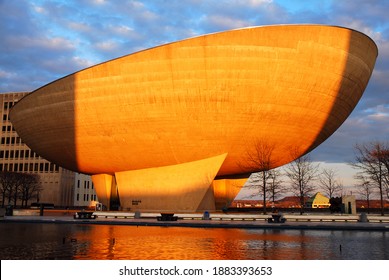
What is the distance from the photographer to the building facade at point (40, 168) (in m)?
80.2

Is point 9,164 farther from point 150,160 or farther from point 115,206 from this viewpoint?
point 150,160

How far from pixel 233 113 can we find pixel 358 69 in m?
11.0

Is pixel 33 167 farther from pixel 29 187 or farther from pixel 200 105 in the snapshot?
pixel 200 105

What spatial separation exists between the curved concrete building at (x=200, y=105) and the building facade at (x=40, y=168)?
45.4m

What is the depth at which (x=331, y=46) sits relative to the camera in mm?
29281

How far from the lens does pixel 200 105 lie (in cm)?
3000

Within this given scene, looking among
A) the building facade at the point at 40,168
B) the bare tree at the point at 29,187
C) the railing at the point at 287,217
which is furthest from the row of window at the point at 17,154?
the railing at the point at 287,217

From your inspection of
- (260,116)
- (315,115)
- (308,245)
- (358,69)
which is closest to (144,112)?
(260,116)

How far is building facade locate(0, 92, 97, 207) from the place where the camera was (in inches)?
3159

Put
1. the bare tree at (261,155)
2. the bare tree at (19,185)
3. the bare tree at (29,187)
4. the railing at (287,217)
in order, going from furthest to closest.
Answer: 1. the bare tree at (29,187)
2. the bare tree at (19,185)
3. the bare tree at (261,155)
4. the railing at (287,217)

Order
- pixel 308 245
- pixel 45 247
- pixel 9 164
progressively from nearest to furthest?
1. pixel 45 247
2. pixel 308 245
3. pixel 9 164

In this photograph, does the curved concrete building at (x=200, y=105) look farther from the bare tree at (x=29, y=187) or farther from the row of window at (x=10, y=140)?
the row of window at (x=10, y=140)

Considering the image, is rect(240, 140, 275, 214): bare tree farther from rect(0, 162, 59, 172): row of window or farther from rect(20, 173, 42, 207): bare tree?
rect(0, 162, 59, 172): row of window

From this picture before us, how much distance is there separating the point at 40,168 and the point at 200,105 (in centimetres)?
6161
